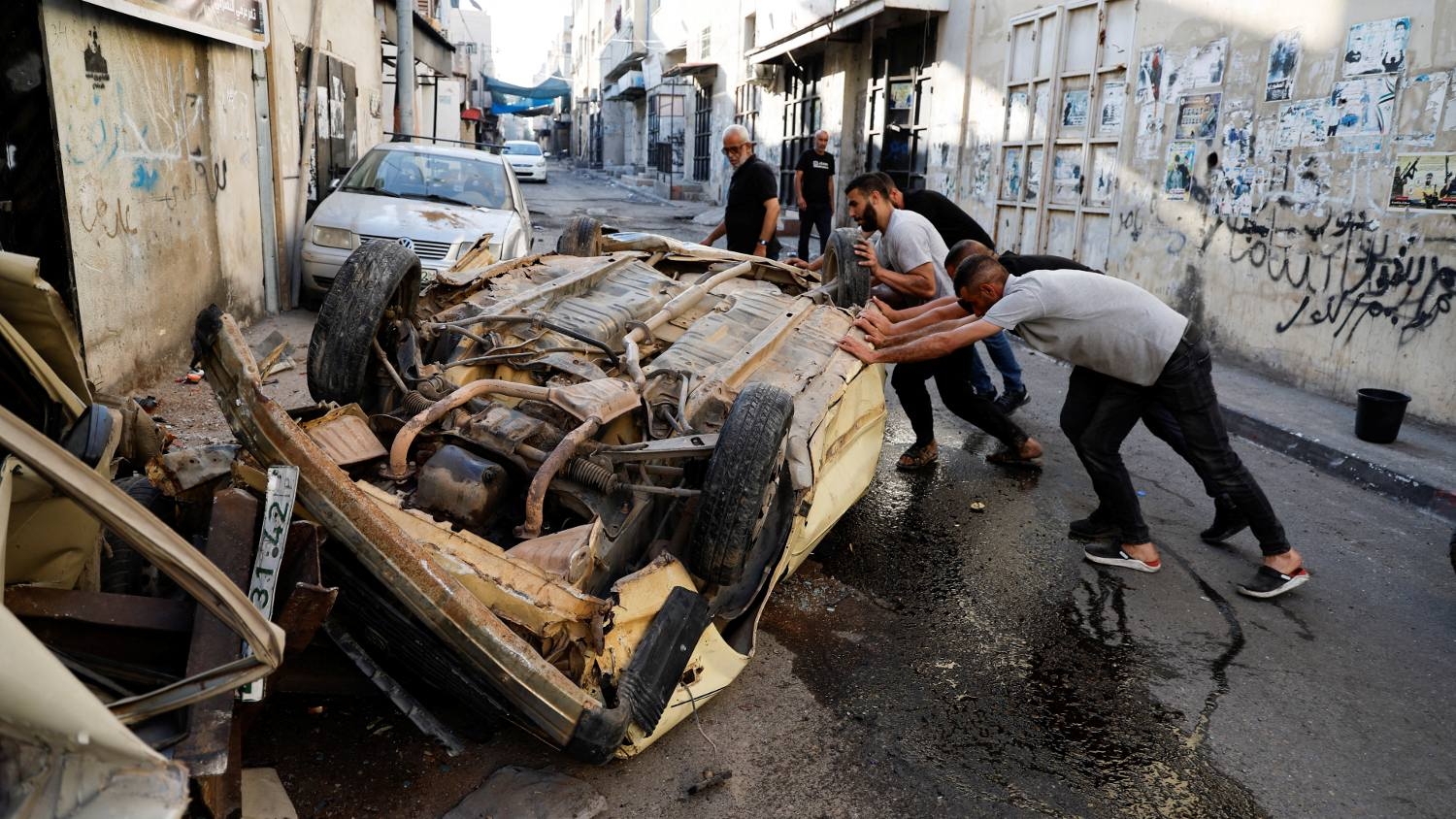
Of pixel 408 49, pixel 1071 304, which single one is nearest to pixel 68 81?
pixel 1071 304

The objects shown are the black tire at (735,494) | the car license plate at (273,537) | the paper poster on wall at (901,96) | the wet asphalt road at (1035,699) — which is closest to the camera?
the car license plate at (273,537)

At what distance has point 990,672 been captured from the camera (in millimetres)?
3723

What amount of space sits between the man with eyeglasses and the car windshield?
247 centimetres

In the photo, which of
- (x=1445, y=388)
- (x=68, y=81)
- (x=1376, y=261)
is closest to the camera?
(x=68, y=81)

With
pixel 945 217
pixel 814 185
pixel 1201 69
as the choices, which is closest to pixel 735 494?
pixel 945 217

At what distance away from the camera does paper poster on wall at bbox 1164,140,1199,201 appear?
906 centimetres

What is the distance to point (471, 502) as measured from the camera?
326 centimetres

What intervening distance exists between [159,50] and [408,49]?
28.2 feet

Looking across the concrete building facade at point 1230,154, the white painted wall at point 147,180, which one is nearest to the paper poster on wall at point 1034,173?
the concrete building facade at point 1230,154

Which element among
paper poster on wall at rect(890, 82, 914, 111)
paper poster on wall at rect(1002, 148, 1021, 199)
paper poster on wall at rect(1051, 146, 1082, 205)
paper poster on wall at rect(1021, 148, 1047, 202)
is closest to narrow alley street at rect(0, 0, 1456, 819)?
paper poster on wall at rect(1051, 146, 1082, 205)

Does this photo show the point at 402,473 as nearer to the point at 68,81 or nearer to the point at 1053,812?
the point at 1053,812

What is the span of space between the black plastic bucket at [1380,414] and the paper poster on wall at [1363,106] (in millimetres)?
2024

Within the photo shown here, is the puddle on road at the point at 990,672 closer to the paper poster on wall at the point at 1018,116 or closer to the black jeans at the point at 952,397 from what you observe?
the black jeans at the point at 952,397

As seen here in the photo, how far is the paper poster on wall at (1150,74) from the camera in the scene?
949cm
